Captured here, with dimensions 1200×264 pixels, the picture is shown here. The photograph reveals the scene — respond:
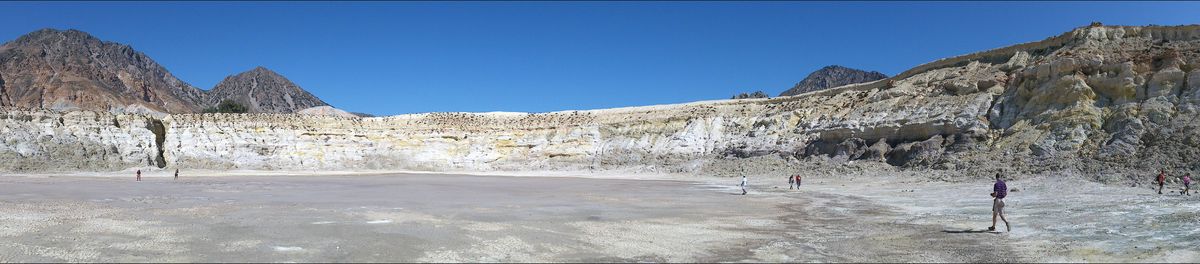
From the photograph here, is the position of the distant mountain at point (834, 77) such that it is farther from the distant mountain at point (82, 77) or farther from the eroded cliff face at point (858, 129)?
the distant mountain at point (82, 77)

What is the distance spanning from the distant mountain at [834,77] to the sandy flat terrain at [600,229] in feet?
413

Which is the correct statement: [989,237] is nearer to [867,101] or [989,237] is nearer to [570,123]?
[867,101]

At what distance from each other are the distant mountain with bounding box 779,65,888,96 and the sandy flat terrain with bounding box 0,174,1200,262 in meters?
126

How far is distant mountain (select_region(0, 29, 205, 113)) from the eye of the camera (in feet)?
366

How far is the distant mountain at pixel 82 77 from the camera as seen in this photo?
366 feet

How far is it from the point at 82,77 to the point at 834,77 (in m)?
144

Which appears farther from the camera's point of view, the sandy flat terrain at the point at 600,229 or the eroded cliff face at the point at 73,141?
the eroded cliff face at the point at 73,141

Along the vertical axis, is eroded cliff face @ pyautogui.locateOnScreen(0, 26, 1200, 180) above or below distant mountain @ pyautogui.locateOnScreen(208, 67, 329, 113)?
below

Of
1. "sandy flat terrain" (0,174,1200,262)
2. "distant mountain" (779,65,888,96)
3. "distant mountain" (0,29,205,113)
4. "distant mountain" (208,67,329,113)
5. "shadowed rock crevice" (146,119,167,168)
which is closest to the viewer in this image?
"sandy flat terrain" (0,174,1200,262)

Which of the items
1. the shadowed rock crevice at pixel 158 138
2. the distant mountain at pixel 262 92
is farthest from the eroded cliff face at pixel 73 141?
the distant mountain at pixel 262 92

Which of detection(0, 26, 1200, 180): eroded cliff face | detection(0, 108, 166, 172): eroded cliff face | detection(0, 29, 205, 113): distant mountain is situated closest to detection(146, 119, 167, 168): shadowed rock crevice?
detection(0, 108, 166, 172): eroded cliff face

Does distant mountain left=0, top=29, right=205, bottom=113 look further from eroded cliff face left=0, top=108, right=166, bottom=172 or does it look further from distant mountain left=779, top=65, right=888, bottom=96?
distant mountain left=779, top=65, right=888, bottom=96

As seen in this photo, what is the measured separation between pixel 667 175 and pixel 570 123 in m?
18.3

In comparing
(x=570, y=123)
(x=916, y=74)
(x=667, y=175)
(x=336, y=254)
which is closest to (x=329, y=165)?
(x=570, y=123)
